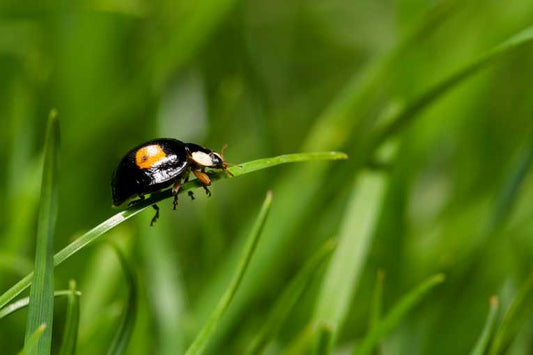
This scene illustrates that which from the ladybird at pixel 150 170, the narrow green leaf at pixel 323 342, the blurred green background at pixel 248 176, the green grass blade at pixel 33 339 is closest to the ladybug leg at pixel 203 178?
the ladybird at pixel 150 170

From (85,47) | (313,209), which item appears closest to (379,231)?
(313,209)

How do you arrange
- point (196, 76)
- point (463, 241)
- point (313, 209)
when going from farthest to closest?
point (196, 76) < point (463, 241) < point (313, 209)

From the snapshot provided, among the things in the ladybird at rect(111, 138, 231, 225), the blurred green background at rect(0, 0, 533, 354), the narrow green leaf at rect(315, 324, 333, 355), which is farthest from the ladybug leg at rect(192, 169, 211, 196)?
the narrow green leaf at rect(315, 324, 333, 355)

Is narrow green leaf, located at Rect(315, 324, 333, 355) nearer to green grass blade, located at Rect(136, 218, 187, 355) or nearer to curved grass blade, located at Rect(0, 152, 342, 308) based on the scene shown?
curved grass blade, located at Rect(0, 152, 342, 308)

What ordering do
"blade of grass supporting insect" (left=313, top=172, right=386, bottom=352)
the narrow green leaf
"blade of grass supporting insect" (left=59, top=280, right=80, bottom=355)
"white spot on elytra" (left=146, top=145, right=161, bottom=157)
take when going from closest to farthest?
"blade of grass supporting insect" (left=59, top=280, right=80, bottom=355) < the narrow green leaf < "white spot on elytra" (left=146, top=145, right=161, bottom=157) < "blade of grass supporting insect" (left=313, top=172, right=386, bottom=352)

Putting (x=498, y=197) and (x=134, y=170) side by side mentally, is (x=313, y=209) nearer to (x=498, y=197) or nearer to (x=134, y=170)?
(x=498, y=197)

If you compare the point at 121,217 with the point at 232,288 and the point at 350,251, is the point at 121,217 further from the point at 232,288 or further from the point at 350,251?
the point at 350,251
